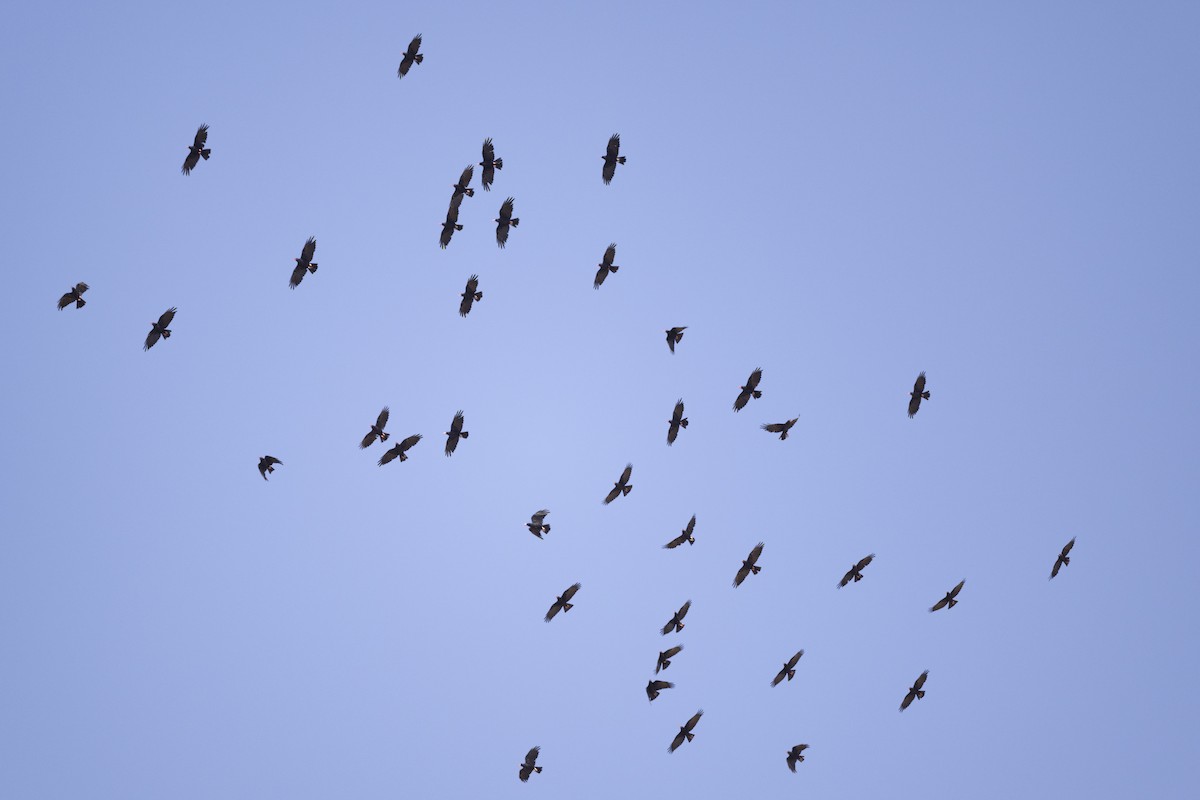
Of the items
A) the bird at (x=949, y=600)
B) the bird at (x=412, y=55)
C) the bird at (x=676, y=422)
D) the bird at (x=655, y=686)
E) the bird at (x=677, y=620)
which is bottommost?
the bird at (x=655, y=686)

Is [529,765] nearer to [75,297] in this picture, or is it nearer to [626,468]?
[626,468]

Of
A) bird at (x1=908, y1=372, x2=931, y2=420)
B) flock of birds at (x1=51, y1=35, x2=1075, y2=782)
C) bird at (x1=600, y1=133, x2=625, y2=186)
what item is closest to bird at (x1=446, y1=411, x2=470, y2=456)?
flock of birds at (x1=51, y1=35, x2=1075, y2=782)

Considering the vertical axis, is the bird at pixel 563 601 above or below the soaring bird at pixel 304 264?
below

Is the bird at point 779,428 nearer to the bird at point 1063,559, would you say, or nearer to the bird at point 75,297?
the bird at point 1063,559

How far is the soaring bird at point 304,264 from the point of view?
1594 inches

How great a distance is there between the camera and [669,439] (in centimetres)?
4450

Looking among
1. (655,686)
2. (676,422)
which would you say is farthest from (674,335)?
(655,686)

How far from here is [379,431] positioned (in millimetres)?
42750

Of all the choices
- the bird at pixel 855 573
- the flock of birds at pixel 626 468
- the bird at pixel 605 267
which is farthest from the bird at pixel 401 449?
the bird at pixel 855 573

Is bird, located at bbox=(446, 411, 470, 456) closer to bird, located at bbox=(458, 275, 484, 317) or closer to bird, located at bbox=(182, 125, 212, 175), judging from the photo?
bird, located at bbox=(458, 275, 484, 317)

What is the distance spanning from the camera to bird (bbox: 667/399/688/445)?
4425cm

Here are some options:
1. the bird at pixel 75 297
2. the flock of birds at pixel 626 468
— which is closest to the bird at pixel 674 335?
the flock of birds at pixel 626 468

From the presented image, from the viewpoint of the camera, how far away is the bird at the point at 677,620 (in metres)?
44.4

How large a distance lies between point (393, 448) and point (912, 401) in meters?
22.1
